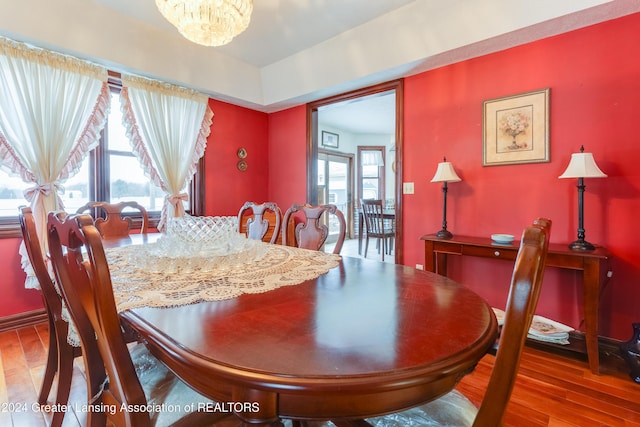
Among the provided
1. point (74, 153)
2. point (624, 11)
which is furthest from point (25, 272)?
point (624, 11)

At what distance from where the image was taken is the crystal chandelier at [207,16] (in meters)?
1.68

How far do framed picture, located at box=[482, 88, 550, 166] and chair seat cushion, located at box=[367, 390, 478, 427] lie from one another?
7.07 ft

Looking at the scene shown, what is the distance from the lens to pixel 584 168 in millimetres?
1950

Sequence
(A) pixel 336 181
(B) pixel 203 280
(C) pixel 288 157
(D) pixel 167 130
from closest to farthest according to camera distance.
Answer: (B) pixel 203 280
(D) pixel 167 130
(C) pixel 288 157
(A) pixel 336 181

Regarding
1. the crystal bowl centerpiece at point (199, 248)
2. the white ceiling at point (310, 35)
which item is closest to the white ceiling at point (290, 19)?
the white ceiling at point (310, 35)

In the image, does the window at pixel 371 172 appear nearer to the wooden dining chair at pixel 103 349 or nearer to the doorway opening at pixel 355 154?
the doorway opening at pixel 355 154

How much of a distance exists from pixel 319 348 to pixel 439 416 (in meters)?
0.45

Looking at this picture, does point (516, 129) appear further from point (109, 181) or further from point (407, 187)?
point (109, 181)

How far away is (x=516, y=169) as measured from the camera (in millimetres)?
2455

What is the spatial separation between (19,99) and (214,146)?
1693 mm

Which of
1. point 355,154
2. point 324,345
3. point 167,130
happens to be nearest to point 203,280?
point 324,345

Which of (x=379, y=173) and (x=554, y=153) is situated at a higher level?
(x=379, y=173)

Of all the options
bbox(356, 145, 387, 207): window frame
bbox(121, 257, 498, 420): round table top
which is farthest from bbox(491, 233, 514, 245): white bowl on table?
bbox(356, 145, 387, 207): window frame

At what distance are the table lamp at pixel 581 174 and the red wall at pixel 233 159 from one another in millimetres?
3298
